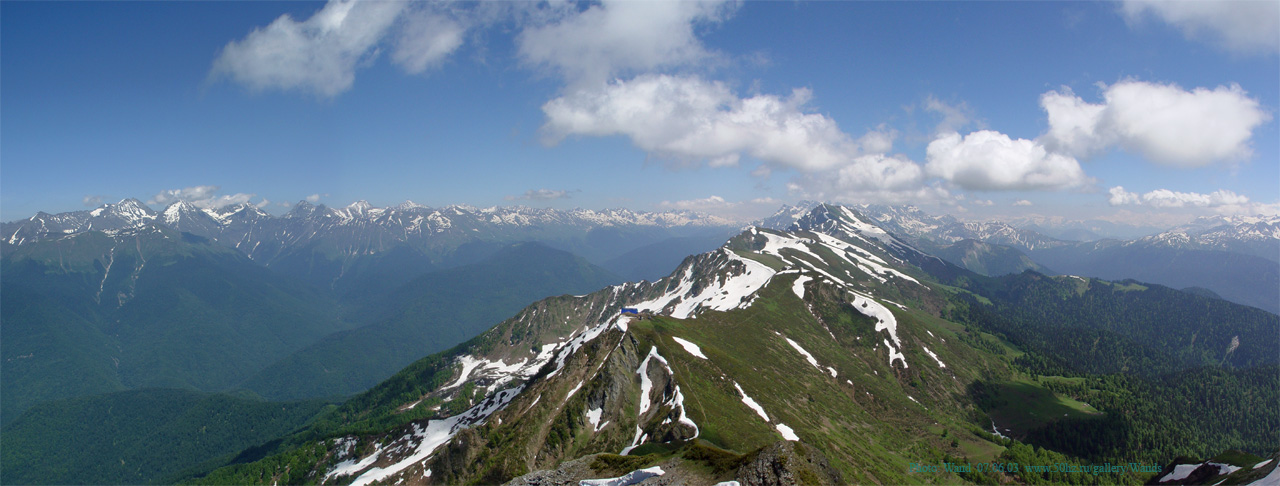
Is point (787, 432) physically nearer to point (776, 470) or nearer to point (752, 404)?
point (752, 404)

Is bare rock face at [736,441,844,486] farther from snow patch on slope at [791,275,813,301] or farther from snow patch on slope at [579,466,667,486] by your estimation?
snow patch on slope at [791,275,813,301]

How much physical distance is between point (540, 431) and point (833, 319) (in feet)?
396

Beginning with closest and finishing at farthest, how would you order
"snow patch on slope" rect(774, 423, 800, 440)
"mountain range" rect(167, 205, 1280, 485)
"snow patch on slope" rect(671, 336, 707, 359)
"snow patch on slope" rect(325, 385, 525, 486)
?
"mountain range" rect(167, 205, 1280, 485)
"snow patch on slope" rect(774, 423, 800, 440)
"snow patch on slope" rect(325, 385, 525, 486)
"snow patch on slope" rect(671, 336, 707, 359)

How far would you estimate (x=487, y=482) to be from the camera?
79.6 meters

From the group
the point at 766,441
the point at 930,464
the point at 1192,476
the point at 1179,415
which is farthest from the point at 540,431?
the point at 1179,415

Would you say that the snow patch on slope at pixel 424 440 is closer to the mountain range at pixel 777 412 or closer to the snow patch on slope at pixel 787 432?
the mountain range at pixel 777 412

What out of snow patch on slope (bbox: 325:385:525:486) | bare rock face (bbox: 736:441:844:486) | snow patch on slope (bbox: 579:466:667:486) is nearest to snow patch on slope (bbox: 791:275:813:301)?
snow patch on slope (bbox: 325:385:525:486)

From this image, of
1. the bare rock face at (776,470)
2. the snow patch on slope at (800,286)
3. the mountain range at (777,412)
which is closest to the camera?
the bare rock face at (776,470)

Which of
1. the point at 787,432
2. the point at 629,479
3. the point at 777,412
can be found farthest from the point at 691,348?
the point at 629,479

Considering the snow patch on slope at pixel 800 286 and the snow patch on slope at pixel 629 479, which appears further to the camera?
the snow patch on slope at pixel 800 286

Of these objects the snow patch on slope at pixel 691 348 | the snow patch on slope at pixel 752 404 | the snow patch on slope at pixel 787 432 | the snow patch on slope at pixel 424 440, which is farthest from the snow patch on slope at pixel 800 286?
the snow patch on slope at pixel 424 440

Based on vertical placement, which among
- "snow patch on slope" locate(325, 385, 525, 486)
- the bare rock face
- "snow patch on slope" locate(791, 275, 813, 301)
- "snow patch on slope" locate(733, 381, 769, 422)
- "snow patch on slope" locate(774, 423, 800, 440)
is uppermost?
"snow patch on slope" locate(791, 275, 813, 301)

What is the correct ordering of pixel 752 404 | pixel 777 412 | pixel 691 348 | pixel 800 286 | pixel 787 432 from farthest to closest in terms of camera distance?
pixel 800 286 < pixel 691 348 < pixel 752 404 < pixel 777 412 < pixel 787 432

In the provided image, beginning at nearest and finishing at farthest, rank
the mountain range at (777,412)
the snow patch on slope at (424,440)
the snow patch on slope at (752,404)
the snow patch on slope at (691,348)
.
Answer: the mountain range at (777,412), the snow patch on slope at (752,404), the snow patch on slope at (424,440), the snow patch on slope at (691,348)
